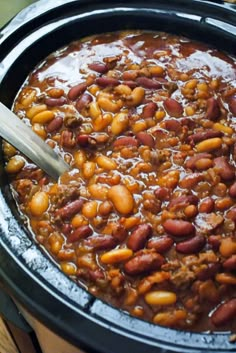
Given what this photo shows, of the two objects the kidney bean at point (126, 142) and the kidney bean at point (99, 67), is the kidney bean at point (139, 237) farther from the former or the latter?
the kidney bean at point (99, 67)

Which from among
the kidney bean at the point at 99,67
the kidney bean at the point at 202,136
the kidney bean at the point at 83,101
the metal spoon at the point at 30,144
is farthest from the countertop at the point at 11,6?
the kidney bean at the point at 202,136

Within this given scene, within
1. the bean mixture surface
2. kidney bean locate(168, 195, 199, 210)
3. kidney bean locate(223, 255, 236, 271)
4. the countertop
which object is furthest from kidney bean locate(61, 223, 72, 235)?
the countertop

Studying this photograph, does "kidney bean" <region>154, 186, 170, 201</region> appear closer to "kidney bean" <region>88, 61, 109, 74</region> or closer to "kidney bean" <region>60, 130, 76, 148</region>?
"kidney bean" <region>60, 130, 76, 148</region>

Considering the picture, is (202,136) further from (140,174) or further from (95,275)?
(95,275)

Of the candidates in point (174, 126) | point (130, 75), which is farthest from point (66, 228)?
point (130, 75)

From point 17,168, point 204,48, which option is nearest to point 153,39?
point 204,48
